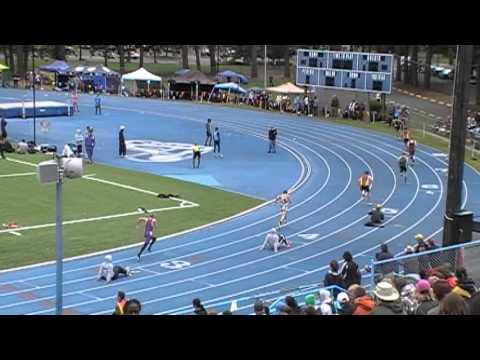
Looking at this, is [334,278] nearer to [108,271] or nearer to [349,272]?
[349,272]

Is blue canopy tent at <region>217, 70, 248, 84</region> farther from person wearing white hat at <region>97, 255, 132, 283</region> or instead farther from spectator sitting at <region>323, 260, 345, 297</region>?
spectator sitting at <region>323, 260, 345, 297</region>

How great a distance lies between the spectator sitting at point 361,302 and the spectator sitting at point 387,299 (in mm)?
94

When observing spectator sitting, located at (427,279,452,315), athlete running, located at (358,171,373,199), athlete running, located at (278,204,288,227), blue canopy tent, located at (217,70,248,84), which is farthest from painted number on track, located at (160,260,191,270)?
blue canopy tent, located at (217,70,248,84)

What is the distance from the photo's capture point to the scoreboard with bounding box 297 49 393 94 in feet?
133

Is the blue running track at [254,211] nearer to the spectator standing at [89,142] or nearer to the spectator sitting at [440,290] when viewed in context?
the spectator standing at [89,142]

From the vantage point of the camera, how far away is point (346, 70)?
41.7 metres

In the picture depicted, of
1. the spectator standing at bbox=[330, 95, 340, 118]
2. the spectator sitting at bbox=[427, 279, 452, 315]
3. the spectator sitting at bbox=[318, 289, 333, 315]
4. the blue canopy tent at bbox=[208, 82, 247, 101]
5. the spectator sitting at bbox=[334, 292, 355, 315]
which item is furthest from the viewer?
the blue canopy tent at bbox=[208, 82, 247, 101]

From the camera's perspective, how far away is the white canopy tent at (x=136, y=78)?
54344 millimetres

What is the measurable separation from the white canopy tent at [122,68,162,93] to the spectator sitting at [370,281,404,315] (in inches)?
1846

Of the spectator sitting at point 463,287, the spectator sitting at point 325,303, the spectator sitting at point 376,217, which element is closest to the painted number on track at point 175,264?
the spectator sitting at point 376,217
